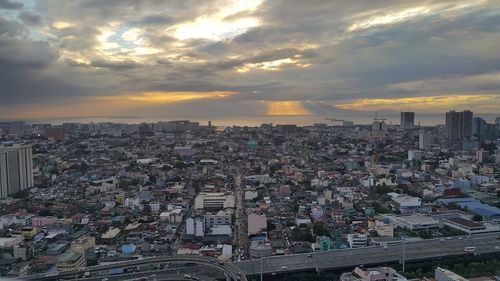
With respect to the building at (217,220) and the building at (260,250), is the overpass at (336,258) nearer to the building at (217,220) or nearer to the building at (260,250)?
the building at (260,250)

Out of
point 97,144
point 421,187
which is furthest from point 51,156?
point 421,187

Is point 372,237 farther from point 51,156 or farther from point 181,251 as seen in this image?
point 51,156

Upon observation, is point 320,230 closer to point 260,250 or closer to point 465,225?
point 260,250

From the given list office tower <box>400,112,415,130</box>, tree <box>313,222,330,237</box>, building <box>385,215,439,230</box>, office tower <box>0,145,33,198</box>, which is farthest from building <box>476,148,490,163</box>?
office tower <box>400,112,415,130</box>

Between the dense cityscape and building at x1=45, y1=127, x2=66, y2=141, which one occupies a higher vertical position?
building at x1=45, y1=127, x2=66, y2=141

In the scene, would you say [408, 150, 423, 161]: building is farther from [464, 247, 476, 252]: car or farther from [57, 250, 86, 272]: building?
[57, 250, 86, 272]: building
